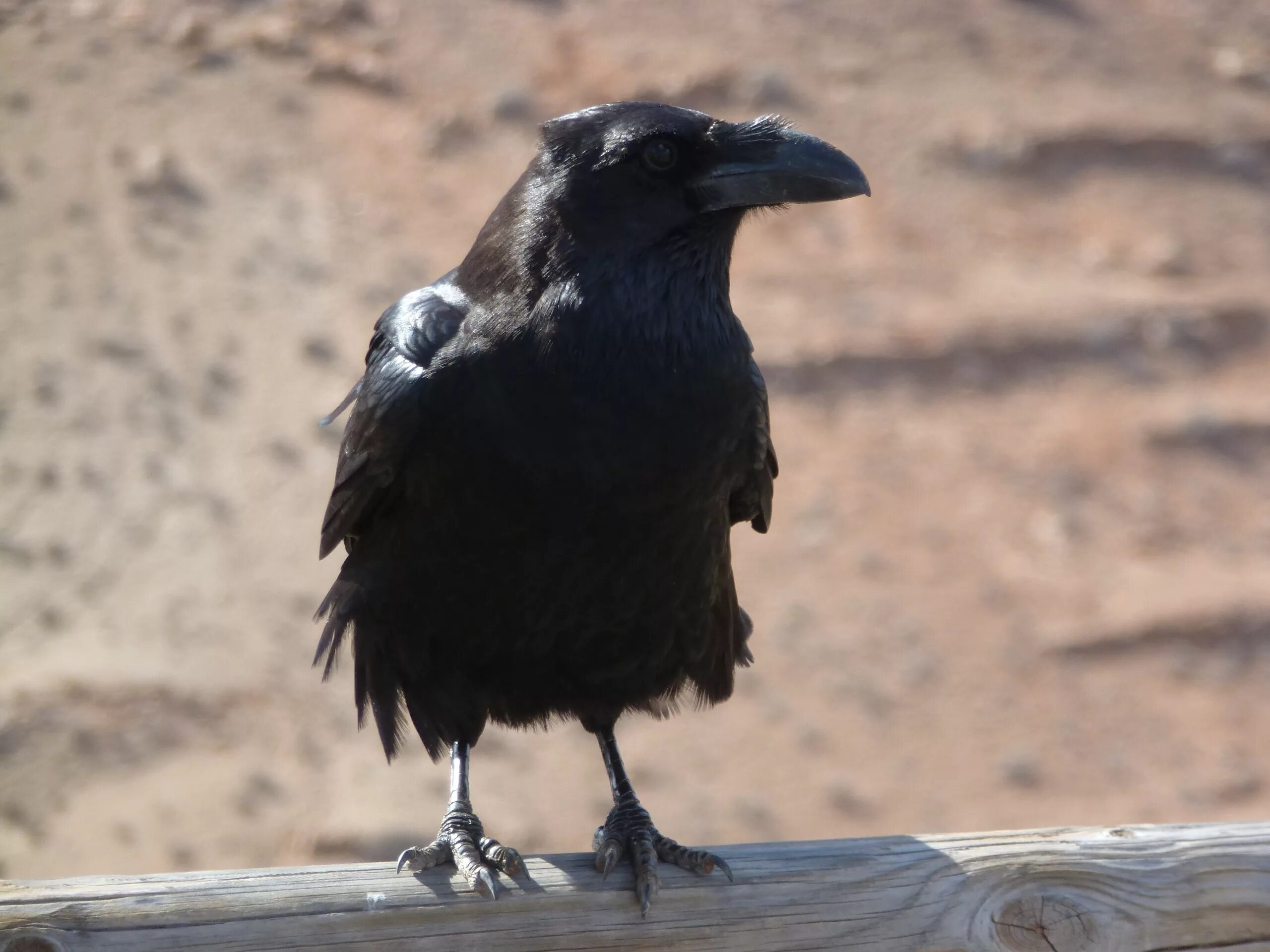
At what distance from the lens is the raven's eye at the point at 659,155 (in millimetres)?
3162

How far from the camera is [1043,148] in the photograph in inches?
489

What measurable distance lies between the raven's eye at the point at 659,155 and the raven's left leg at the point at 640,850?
4.86ft

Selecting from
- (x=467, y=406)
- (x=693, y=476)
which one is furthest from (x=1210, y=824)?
(x=467, y=406)

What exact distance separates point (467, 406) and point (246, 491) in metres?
6.45

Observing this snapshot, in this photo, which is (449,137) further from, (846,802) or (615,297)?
(615,297)

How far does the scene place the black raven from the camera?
10.2 feet

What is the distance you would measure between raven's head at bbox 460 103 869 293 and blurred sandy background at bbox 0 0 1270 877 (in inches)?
197

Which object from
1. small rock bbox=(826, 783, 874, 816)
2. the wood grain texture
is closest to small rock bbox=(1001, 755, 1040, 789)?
small rock bbox=(826, 783, 874, 816)

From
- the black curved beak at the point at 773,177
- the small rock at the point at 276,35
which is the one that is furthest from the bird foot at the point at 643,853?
the small rock at the point at 276,35

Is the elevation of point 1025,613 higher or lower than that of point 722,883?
higher

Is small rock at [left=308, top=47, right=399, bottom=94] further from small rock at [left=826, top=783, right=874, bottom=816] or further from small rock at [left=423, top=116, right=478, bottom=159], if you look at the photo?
small rock at [left=826, top=783, right=874, bottom=816]

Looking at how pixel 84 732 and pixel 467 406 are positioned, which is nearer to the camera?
pixel 467 406

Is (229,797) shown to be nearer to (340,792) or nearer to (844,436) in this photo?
(340,792)

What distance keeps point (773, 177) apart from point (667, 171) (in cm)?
24
